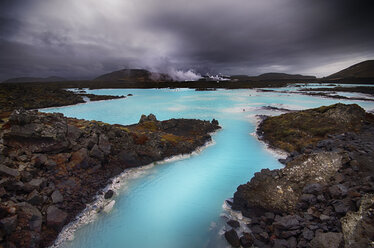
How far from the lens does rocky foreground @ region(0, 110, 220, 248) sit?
7695 millimetres

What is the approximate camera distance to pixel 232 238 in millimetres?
7664

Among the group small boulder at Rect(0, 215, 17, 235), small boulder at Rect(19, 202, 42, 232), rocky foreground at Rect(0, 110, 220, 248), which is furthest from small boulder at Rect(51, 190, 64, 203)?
small boulder at Rect(0, 215, 17, 235)

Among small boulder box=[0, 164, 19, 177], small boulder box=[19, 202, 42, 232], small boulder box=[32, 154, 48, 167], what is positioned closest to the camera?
small boulder box=[19, 202, 42, 232]

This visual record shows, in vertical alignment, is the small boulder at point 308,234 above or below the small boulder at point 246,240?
above

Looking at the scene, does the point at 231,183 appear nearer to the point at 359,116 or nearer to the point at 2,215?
the point at 2,215

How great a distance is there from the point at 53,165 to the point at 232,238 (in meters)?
10.7

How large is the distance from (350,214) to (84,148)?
14977mm

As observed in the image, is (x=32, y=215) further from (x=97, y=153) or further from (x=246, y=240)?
(x=246, y=240)

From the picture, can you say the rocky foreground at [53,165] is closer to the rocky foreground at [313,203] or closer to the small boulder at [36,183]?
the small boulder at [36,183]

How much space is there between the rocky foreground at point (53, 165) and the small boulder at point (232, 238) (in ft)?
22.9

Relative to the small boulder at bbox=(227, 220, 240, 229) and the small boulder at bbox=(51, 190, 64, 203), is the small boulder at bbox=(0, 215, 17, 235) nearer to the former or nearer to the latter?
the small boulder at bbox=(51, 190, 64, 203)

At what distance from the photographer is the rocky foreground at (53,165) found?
25.2 ft

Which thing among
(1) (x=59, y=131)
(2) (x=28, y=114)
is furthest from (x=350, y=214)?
(2) (x=28, y=114)

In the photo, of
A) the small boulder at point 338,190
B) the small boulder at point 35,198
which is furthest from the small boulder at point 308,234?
the small boulder at point 35,198
